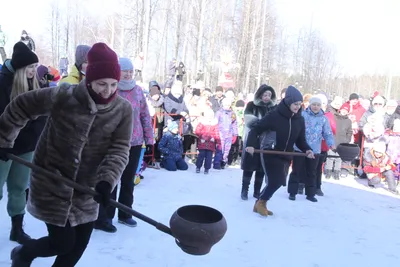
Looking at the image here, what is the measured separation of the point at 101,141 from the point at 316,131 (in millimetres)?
4239

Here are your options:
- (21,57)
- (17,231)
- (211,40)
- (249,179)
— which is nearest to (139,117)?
(21,57)

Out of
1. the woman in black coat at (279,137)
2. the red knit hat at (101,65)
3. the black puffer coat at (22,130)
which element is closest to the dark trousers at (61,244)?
the red knit hat at (101,65)

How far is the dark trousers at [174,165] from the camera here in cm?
674

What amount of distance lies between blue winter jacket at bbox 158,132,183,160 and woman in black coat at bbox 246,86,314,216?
244 cm

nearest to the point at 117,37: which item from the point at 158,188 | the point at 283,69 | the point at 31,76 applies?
the point at 283,69

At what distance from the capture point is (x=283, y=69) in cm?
3325

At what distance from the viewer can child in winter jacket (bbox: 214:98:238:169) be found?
7.13 m

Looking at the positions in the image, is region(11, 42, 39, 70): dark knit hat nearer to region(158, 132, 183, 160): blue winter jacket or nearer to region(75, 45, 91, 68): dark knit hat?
region(75, 45, 91, 68): dark knit hat

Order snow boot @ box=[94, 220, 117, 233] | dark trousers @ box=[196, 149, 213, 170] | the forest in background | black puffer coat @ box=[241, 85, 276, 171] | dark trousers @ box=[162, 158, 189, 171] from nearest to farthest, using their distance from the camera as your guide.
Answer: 1. snow boot @ box=[94, 220, 117, 233]
2. black puffer coat @ box=[241, 85, 276, 171]
3. dark trousers @ box=[162, 158, 189, 171]
4. dark trousers @ box=[196, 149, 213, 170]
5. the forest in background

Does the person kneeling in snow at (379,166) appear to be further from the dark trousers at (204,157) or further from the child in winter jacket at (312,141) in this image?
the dark trousers at (204,157)

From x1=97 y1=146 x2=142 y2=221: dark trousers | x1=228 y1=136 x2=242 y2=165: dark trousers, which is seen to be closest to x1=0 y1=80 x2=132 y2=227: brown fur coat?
x1=97 y1=146 x2=142 y2=221: dark trousers

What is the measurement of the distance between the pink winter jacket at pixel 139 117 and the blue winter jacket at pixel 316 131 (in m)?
2.88

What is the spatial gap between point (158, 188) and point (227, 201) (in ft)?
3.42

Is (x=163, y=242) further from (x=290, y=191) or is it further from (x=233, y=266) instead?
(x=290, y=191)
